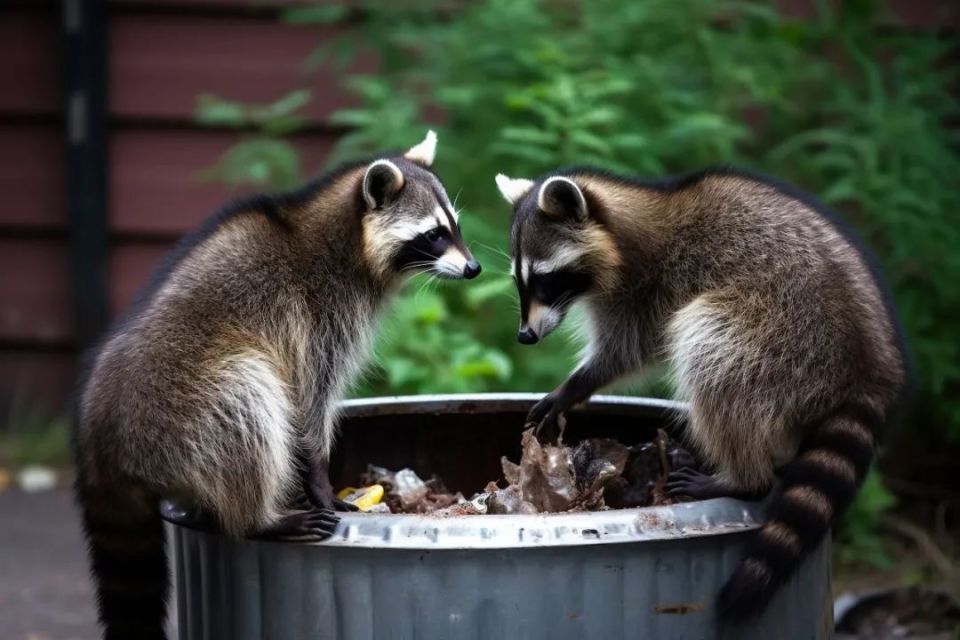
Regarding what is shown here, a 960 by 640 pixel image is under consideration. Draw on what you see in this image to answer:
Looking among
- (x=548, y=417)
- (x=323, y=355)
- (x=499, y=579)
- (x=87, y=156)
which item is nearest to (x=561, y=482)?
(x=548, y=417)

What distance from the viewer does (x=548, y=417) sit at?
10.6 ft

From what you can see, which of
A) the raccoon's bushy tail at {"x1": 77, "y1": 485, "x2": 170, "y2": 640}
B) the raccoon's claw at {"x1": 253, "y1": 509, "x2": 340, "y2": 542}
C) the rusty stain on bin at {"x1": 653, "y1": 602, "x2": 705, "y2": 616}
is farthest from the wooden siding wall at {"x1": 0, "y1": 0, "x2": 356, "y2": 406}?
the rusty stain on bin at {"x1": 653, "y1": 602, "x2": 705, "y2": 616}

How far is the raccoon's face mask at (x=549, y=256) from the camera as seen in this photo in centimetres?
331

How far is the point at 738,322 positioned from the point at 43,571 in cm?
354

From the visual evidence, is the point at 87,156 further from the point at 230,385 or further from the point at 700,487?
the point at 700,487

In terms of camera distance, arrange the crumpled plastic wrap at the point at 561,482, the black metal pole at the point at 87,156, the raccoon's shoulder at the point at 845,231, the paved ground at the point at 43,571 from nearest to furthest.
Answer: the crumpled plastic wrap at the point at 561,482
the raccoon's shoulder at the point at 845,231
the paved ground at the point at 43,571
the black metal pole at the point at 87,156

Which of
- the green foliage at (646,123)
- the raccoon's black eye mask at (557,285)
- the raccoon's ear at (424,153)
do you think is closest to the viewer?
the raccoon's black eye mask at (557,285)

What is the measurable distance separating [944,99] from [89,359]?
3.65 meters

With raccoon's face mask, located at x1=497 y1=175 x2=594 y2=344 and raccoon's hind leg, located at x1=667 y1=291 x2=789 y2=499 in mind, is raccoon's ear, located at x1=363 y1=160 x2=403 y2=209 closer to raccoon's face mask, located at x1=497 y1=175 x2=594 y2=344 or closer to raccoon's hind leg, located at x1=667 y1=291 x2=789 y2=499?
raccoon's face mask, located at x1=497 y1=175 x2=594 y2=344

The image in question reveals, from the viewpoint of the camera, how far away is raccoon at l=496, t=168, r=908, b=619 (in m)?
2.67

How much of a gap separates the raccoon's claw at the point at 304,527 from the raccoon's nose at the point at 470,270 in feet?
Answer: 3.28

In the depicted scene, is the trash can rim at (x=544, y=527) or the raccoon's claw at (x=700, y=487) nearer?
the trash can rim at (x=544, y=527)

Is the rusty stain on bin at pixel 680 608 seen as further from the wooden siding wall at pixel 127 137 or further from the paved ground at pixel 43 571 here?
the wooden siding wall at pixel 127 137

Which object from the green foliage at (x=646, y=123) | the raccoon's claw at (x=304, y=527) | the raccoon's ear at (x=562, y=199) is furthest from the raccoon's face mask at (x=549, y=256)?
the green foliage at (x=646, y=123)
